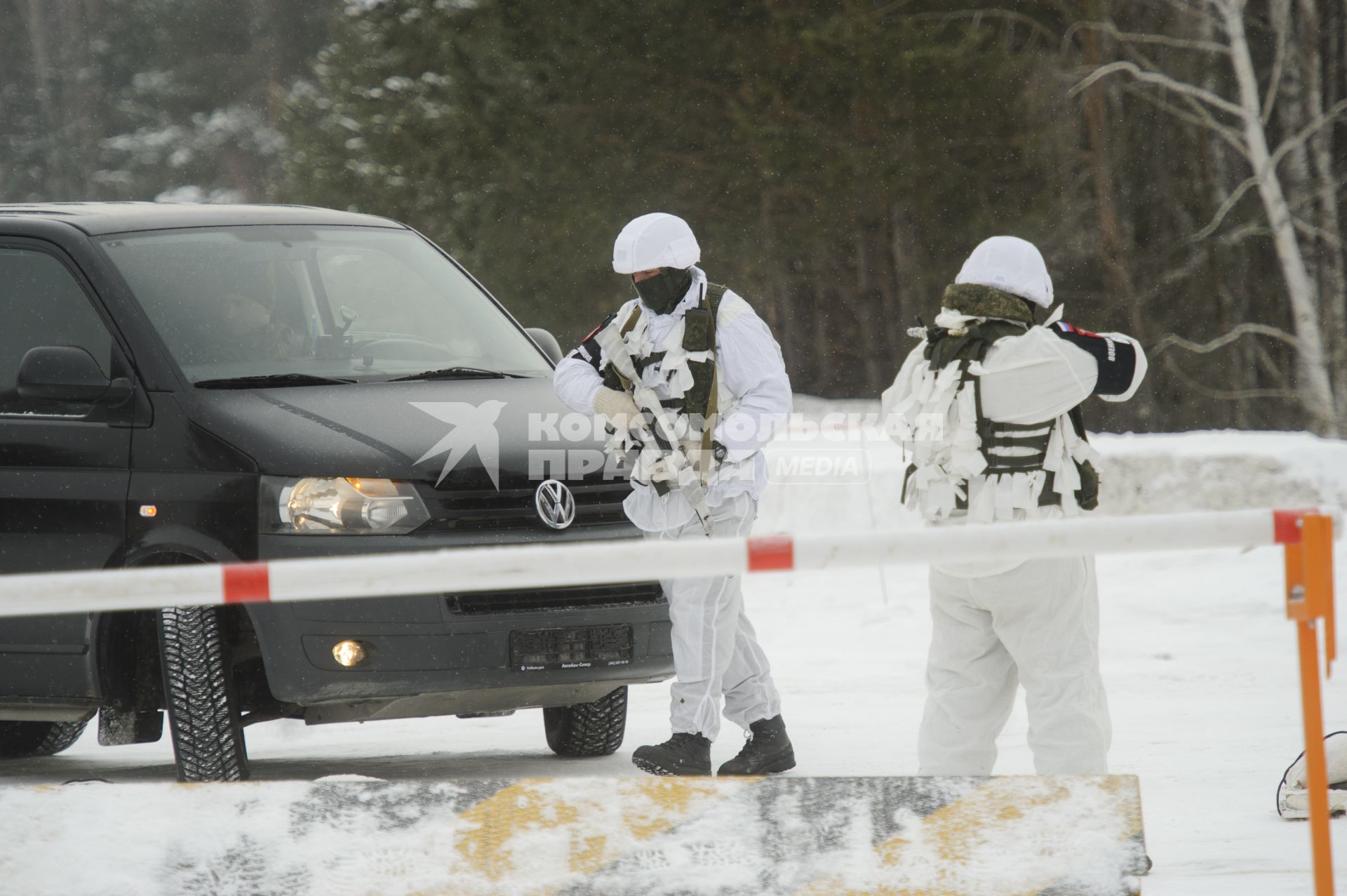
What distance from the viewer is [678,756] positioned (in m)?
5.39

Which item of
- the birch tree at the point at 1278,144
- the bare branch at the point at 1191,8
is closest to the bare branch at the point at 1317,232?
the birch tree at the point at 1278,144

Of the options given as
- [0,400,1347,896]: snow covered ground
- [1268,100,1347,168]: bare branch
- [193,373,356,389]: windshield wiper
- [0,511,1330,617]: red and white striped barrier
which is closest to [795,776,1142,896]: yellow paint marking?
[0,511,1330,617]: red and white striped barrier

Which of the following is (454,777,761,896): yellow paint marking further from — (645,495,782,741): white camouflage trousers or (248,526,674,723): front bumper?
(645,495,782,741): white camouflage trousers

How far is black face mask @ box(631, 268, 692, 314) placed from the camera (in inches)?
214

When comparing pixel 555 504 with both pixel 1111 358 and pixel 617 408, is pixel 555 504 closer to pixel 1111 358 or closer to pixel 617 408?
pixel 617 408

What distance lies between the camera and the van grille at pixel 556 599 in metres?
5.17

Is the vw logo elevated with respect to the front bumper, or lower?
elevated

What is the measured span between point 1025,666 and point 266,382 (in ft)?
8.69

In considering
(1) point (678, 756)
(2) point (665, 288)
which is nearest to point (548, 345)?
(2) point (665, 288)

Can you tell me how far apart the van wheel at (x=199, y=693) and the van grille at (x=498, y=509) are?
731mm

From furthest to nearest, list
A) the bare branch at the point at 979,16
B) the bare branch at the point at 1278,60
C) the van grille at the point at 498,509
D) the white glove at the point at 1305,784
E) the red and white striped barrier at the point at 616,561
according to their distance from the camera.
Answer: the bare branch at the point at 979,16 → the bare branch at the point at 1278,60 → the van grille at the point at 498,509 → the white glove at the point at 1305,784 → the red and white striped barrier at the point at 616,561

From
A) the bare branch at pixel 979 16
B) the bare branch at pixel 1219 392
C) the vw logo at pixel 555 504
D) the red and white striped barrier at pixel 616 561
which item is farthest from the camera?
the bare branch at pixel 979 16

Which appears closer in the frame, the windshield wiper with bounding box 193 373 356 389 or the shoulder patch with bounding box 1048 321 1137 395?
the shoulder patch with bounding box 1048 321 1137 395

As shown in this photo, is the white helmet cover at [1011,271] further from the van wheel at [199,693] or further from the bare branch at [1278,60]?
the bare branch at [1278,60]
